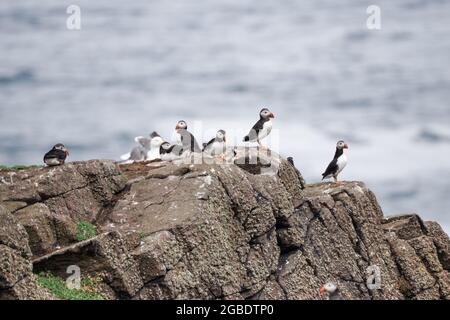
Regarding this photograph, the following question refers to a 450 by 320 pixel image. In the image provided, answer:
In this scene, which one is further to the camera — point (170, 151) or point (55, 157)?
point (170, 151)

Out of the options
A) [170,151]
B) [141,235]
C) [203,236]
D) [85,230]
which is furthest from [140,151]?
[141,235]

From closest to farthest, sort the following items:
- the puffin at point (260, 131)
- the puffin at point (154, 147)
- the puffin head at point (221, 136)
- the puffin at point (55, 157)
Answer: the puffin at point (55, 157) → the puffin head at point (221, 136) → the puffin at point (260, 131) → the puffin at point (154, 147)

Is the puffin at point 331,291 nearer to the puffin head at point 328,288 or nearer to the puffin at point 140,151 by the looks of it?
the puffin head at point 328,288

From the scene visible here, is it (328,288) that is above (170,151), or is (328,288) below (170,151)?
below

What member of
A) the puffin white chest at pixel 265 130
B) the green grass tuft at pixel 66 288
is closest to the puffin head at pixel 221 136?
the puffin white chest at pixel 265 130

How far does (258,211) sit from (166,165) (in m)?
3.21

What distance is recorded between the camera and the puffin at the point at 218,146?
39969 millimetres

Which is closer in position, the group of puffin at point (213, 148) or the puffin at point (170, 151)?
the group of puffin at point (213, 148)

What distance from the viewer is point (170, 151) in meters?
41.6

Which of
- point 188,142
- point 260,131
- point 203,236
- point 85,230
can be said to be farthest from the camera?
point 260,131

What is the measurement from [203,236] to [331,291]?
16.0 feet

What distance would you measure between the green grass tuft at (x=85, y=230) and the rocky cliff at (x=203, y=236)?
0.78 feet

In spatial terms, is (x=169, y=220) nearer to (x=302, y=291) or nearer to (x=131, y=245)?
(x=131, y=245)

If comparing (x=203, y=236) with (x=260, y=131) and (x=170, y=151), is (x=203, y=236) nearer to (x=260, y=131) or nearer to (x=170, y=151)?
(x=170, y=151)
